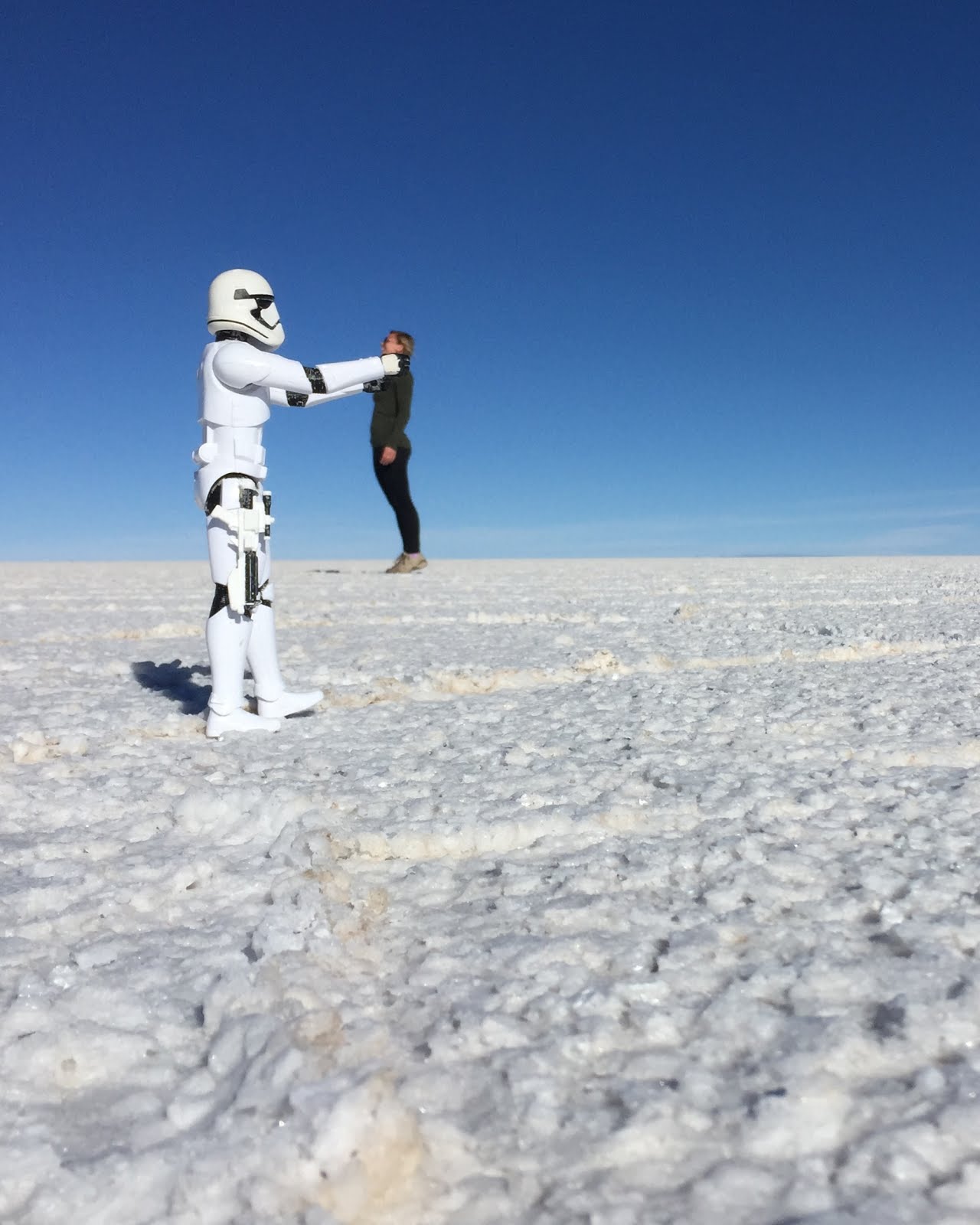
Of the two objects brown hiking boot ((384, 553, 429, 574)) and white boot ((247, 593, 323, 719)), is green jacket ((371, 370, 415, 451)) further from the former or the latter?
white boot ((247, 593, 323, 719))

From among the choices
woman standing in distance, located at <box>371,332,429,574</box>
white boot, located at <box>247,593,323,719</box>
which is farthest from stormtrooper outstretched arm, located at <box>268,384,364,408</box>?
woman standing in distance, located at <box>371,332,429,574</box>

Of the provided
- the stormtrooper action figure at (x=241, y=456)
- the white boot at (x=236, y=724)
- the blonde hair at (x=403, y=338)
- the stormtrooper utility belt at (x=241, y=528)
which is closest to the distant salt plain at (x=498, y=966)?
the white boot at (x=236, y=724)

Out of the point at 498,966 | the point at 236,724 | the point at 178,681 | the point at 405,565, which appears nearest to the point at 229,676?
the point at 236,724

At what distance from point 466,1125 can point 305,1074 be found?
0.16 m

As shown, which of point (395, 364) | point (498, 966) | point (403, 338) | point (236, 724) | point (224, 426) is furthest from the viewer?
point (403, 338)

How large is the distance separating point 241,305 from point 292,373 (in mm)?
229

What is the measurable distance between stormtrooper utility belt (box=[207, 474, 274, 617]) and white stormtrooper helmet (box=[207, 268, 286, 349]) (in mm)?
395

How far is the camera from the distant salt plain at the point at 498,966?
69 cm

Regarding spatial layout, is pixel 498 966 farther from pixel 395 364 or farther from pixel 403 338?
pixel 403 338

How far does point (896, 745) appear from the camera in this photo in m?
1.79

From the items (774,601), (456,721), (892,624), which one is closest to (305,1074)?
(456,721)

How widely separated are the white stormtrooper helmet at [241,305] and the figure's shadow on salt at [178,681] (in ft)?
3.39

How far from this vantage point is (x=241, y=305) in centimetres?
224

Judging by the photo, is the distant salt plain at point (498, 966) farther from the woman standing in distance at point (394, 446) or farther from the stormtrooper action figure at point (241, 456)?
the woman standing in distance at point (394, 446)
